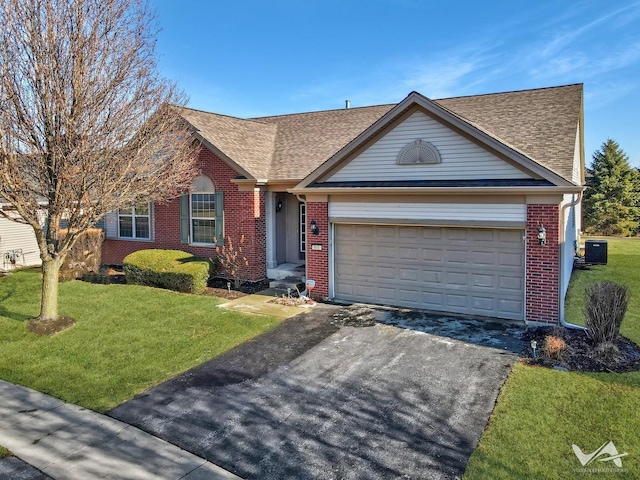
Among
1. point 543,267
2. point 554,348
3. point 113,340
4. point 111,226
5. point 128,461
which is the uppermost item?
point 111,226

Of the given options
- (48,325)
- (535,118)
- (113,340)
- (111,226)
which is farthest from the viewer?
(111,226)

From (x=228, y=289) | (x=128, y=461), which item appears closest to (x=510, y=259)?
(x=228, y=289)

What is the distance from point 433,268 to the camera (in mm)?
11477

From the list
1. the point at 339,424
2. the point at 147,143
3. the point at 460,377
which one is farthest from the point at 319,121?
the point at 339,424

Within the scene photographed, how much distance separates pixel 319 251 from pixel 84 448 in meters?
8.23

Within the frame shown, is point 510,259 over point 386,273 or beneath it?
over

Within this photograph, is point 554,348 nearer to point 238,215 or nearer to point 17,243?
point 238,215

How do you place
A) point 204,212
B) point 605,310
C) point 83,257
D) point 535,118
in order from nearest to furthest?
1. point 605,310
2. point 535,118
3. point 204,212
4. point 83,257

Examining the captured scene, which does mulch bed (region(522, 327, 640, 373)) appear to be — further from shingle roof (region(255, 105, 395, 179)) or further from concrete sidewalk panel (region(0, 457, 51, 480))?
shingle roof (region(255, 105, 395, 179))

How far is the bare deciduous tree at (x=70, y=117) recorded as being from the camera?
351 inches

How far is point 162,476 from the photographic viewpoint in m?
5.02

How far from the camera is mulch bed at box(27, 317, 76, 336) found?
9979mm

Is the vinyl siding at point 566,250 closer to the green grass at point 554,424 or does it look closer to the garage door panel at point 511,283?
the garage door panel at point 511,283

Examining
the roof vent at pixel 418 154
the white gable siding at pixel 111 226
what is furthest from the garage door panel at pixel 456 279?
the white gable siding at pixel 111 226
